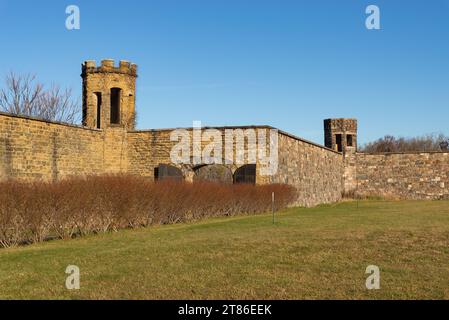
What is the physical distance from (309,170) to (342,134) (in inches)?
543

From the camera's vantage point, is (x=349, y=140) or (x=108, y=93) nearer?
(x=108, y=93)

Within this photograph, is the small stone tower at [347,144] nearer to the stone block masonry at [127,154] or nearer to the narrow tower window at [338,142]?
the narrow tower window at [338,142]

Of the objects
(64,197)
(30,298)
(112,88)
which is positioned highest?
(112,88)

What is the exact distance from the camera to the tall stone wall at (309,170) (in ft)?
90.7

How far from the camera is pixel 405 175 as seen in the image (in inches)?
1720

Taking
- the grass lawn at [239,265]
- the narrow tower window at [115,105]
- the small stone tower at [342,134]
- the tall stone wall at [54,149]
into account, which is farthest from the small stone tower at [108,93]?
the small stone tower at [342,134]

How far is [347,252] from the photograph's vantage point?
988 cm

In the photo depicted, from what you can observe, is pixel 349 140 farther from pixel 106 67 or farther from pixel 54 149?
pixel 54 149

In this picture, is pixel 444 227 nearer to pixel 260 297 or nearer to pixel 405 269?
pixel 405 269

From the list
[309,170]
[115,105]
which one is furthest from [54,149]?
[309,170]

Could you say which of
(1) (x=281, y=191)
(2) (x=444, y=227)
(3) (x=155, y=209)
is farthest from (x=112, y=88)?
(2) (x=444, y=227)

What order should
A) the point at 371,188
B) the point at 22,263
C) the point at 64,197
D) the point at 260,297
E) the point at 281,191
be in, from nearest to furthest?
the point at 260,297 → the point at 22,263 → the point at 64,197 → the point at 281,191 → the point at 371,188

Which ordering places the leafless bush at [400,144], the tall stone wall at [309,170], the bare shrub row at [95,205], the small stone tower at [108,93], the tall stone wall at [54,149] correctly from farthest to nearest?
the leafless bush at [400,144]
the small stone tower at [108,93]
the tall stone wall at [309,170]
the tall stone wall at [54,149]
the bare shrub row at [95,205]
